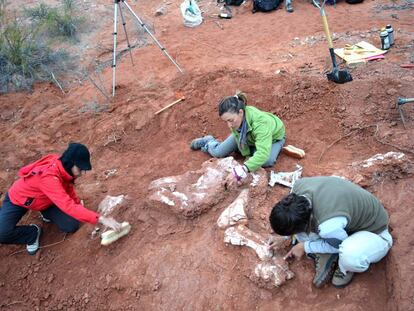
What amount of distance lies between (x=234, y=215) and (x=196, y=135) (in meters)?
1.83

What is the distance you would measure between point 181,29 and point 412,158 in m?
5.62

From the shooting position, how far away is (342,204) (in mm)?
2299

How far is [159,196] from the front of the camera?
10.9 feet

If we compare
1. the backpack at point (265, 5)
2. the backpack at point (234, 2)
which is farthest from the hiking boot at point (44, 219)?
the backpack at point (234, 2)

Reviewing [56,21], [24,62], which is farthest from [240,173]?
[56,21]

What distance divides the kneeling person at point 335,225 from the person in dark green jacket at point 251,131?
34.8 inches

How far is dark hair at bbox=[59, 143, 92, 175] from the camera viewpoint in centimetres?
302

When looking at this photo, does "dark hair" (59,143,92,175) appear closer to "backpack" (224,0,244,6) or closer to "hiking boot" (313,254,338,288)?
"hiking boot" (313,254,338,288)

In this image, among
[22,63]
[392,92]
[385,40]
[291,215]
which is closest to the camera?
[291,215]

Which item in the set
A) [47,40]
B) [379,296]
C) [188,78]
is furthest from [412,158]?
[47,40]

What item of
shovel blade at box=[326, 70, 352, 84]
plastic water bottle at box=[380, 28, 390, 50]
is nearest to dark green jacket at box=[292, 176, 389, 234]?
shovel blade at box=[326, 70, 352, 84]

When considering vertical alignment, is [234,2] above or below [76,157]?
below

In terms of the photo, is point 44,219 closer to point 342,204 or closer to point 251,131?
point 251,131

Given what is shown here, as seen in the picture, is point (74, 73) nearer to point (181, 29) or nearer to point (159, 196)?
point (181, 29)
